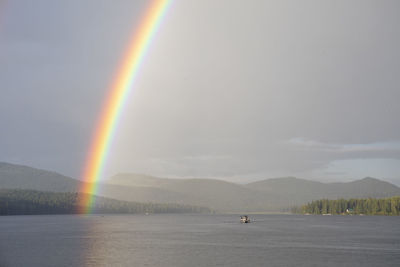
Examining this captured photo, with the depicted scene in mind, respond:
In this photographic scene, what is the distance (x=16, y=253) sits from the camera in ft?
304

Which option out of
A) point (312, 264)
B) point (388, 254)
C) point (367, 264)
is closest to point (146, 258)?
point (312, 264)

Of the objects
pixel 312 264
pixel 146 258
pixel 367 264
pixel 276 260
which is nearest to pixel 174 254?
pixel 146 258

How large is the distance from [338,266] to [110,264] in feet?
122

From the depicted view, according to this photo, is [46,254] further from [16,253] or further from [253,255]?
[253,255]

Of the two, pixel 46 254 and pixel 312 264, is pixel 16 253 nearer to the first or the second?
pixel 46 254

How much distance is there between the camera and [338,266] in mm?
71000

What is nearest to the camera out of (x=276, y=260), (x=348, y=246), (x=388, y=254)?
(x=276, y=260)

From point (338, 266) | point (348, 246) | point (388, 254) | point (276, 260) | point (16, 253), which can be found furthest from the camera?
point (348, 246)

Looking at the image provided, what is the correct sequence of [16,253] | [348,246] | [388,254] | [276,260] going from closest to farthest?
[276,260]
[388,254]
[16,253]
[348,246]

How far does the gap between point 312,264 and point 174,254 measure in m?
28.2

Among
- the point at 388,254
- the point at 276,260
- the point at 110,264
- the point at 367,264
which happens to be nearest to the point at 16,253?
the point at 110,264

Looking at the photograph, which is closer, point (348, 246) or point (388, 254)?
point (388, 254)

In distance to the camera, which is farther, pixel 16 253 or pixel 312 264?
pixel 16 253

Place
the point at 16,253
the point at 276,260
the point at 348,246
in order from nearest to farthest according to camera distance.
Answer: the point at 276,260 < the point at 16,253 < the point at 348,246
